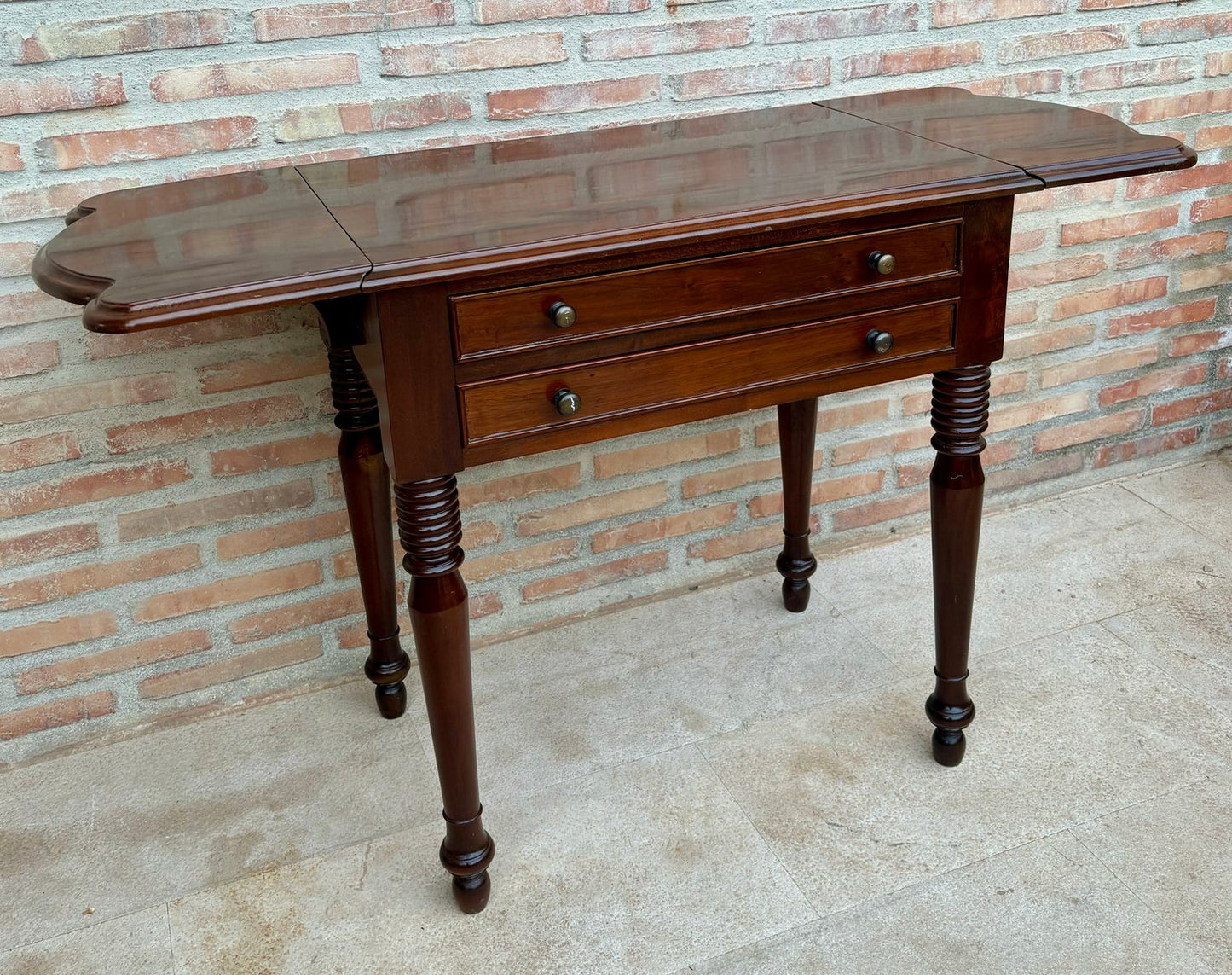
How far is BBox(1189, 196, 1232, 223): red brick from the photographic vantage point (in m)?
2.55

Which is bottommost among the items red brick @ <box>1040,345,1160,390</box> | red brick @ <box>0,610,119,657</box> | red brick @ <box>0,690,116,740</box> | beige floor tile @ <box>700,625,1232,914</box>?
beige floor tile @ <box>700,625,1232,914</box>

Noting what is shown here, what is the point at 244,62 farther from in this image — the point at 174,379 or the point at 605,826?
the point at 605,826

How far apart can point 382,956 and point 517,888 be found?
8.2 inches

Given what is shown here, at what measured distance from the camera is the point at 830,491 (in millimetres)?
2480

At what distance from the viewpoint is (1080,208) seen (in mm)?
2439

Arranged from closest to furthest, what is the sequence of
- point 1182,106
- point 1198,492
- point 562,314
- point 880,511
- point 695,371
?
point 562,314, point 695,371, point 1182,106, point 880,511, point 1198,492

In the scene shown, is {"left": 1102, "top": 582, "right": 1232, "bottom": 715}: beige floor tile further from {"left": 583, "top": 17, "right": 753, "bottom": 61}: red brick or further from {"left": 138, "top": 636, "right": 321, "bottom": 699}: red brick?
{"left": 138, "top": 636, "right": 321, "bottom": 699}: red brick

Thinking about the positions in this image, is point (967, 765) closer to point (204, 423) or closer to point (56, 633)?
point (204, 423)

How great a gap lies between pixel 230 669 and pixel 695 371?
109 centimetres

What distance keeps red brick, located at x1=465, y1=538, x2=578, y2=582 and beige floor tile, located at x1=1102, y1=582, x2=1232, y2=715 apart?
39.4 inches

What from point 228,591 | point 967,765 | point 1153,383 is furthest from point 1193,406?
point 228,591

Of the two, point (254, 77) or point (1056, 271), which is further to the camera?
point (1056, 271)

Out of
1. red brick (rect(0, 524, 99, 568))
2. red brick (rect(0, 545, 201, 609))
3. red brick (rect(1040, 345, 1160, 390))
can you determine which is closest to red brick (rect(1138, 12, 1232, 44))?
red brick (rect(1040, 345, 1160, 390))

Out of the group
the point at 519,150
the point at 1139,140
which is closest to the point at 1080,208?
the point at 1139,140
